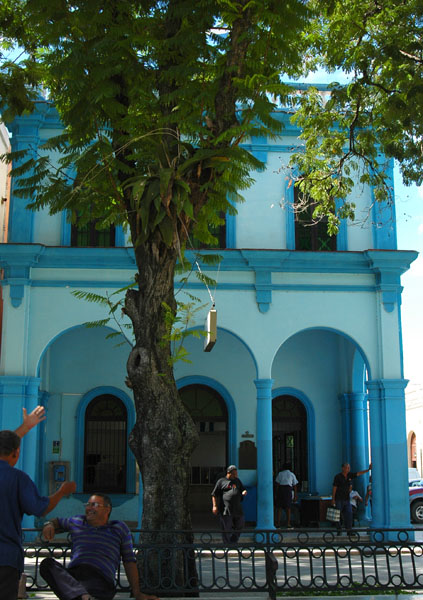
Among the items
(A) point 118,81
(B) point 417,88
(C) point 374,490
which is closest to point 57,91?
(A) point 118,81

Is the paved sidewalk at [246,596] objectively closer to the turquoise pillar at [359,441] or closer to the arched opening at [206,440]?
the turquoise pillar at [359,441]

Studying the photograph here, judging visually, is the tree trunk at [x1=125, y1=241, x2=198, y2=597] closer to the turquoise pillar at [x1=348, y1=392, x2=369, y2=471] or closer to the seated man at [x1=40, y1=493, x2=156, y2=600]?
the seated man at [x1=40, y1=493, x2=156, y2=600]

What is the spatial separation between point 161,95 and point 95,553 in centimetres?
492

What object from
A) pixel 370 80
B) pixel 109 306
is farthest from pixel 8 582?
pixel 109 306

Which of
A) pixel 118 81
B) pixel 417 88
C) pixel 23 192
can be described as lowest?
pixel 23 192

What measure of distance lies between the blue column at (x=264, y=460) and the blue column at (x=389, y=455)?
6.95 ft

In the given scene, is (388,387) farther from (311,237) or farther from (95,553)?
(95,553)

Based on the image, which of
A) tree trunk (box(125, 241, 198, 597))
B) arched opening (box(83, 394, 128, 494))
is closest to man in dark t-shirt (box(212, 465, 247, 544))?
arched opening (box(83, 394, 128, 494))

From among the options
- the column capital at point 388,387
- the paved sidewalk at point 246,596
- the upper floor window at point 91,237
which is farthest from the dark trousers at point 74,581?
the upper floor window at point 91,237

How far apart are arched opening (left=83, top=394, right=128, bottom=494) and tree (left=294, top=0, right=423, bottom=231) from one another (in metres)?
7.68

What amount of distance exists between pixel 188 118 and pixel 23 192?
231cm

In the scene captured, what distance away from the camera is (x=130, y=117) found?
27.1 feet

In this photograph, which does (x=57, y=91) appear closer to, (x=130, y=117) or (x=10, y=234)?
(x=130, y=117)

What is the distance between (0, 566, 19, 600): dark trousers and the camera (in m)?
4.98
